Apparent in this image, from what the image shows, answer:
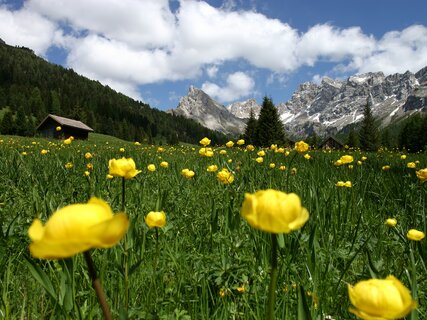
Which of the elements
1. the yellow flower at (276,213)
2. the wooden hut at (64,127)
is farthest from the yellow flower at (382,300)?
the wooden hut at (64,127)

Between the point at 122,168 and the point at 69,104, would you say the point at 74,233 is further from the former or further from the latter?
the point at 69,104

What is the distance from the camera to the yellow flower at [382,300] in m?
0.80

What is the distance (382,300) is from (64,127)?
6392 cm

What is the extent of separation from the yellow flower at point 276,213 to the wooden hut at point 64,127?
61.9 metres

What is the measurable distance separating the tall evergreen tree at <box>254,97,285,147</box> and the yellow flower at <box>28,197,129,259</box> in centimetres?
4484

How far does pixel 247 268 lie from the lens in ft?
7.06

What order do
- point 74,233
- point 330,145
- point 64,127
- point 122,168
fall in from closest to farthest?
point 74,233
point 122,168
point 330,145
point 64,127

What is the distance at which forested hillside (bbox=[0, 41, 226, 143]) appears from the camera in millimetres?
101600

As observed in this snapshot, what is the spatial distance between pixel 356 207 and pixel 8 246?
290 cm

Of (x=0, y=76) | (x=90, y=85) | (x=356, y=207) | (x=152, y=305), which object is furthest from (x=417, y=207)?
(x=90, y=85)

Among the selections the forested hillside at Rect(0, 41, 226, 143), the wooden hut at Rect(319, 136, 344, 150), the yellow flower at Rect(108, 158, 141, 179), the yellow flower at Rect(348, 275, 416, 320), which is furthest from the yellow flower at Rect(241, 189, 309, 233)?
the forested hillside at Rect(0, 41, 226, 143)

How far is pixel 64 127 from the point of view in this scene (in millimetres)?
59500

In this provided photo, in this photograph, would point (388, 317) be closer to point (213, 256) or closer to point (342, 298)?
point (342, 298)

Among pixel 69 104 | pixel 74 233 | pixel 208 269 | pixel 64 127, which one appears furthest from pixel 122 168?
pixel 69 104
